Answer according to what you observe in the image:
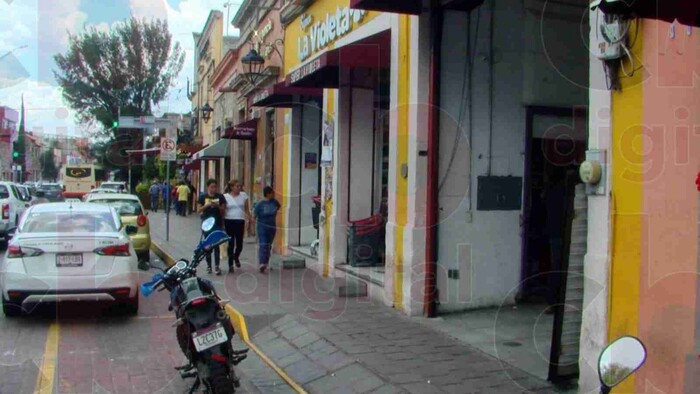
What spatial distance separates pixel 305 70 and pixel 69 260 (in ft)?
14.8

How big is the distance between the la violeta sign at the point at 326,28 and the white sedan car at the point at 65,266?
5040 mm

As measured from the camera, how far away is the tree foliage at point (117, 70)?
4762cm

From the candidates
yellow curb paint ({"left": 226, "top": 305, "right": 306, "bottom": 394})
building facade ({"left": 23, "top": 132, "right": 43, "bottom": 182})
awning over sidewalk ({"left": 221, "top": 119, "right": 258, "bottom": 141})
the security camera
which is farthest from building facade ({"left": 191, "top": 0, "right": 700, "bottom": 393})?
building facade ({"left": 23, "top": 132, "right": 43, "bottom": 182})

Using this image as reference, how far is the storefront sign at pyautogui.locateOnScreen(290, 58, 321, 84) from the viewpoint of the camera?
33.6ft

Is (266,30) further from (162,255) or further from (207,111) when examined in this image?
(207,111)

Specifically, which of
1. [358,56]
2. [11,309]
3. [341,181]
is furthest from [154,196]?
[358,56]

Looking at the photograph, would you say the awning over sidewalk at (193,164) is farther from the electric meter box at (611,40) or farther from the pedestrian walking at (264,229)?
the electric meter box at (611,40)

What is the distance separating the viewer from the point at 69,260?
8.77 metres

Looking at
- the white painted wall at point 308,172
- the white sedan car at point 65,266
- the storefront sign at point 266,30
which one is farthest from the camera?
the storefront sign at point 266,30

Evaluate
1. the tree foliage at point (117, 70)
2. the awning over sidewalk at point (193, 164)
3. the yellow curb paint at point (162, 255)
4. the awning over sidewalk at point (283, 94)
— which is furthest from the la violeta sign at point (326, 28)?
the tree foliage at point (117, 70)

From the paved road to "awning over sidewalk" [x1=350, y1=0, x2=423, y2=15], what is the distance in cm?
443

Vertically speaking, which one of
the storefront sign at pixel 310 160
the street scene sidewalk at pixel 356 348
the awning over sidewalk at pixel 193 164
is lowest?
the street scene sidewalk at pixel 356 348

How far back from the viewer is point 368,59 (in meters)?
9.92

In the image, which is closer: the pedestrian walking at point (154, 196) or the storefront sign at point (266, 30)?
the storefront sign at point (266, 30)
